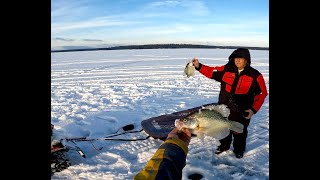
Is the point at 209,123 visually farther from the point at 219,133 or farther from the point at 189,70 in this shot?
the point at 189,70

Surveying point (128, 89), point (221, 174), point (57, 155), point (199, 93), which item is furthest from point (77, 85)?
point (221, 174)

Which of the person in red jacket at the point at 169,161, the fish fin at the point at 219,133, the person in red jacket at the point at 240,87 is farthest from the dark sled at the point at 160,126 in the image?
the person in red jacket at the point at 169,161

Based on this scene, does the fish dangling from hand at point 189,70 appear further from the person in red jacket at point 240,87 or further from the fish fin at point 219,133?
the fish fin at point 219,133

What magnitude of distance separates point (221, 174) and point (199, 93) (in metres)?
6.18

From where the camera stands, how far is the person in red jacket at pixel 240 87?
4.01m

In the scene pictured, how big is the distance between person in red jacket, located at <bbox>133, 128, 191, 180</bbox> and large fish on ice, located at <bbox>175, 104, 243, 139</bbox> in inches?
9.1

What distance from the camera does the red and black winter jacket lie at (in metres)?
4.01

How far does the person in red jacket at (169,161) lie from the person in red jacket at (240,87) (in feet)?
5.84

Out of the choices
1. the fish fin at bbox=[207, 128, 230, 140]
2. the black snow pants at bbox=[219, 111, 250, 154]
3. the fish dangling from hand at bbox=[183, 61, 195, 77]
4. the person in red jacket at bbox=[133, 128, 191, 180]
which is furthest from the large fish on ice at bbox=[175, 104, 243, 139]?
the fish dangling from hand at bbox=[183, 61, 195, 77]

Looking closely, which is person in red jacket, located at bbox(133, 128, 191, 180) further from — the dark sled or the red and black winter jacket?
the dark sled
